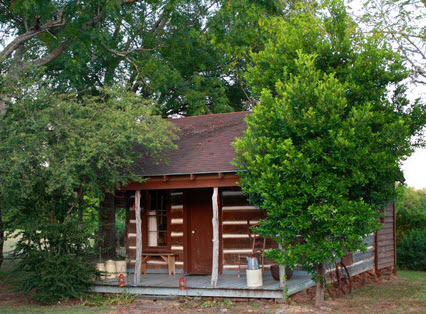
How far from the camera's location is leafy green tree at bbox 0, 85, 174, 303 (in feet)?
33.2

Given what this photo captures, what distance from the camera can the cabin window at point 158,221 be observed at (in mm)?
13750

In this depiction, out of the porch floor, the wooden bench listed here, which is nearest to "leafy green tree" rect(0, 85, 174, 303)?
the porch floor

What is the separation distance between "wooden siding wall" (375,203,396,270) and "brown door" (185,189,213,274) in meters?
5.55

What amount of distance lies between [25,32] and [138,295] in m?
9.73

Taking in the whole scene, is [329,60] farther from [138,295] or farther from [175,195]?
[138,295]

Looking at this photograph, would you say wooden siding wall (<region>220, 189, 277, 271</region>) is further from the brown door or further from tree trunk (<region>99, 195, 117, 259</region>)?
tree trunk (<region>99, 195, 117, 259</region>)

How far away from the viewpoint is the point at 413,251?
1883 cm

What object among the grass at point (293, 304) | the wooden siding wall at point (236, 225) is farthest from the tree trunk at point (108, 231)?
the wooden siding wall at point (236, 225)

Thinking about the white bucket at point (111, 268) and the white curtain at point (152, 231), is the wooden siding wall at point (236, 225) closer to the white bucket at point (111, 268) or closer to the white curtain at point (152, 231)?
the white curtain at point (152, 231)

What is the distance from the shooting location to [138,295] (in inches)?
Answer: 447

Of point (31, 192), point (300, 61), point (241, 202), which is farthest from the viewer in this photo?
point (241, 202)

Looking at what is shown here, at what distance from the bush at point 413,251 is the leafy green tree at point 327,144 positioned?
9633 millimetres

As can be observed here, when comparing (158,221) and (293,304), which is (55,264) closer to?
(158,221)

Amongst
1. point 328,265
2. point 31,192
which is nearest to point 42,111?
point 31,192
